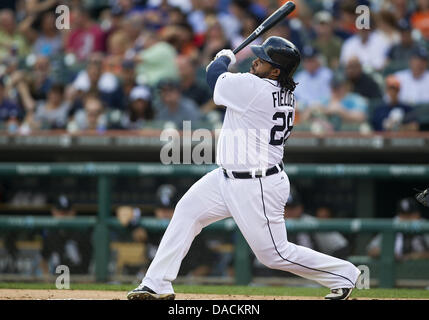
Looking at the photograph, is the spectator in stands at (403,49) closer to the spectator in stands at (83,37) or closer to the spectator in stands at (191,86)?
the spectator in stands at (191,86)

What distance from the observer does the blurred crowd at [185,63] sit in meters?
8.64

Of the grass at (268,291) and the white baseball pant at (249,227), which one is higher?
the white baseball pant at (249,227)

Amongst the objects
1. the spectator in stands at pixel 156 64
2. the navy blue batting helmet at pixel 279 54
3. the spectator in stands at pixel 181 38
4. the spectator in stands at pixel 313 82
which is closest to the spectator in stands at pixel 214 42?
the spectator in stands at pixel 181 38

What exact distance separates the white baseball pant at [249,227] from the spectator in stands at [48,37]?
6201 millimetres

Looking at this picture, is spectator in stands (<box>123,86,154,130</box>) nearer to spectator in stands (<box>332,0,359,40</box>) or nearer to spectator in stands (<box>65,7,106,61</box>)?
spectator in stands (<box>65,7,106,61</box>)

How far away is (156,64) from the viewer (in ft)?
31.6

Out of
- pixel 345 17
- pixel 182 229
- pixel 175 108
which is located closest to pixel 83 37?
pixel 175 108

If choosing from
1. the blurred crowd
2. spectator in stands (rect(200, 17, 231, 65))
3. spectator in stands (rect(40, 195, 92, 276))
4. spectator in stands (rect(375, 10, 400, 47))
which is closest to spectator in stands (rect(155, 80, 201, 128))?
the blurred crowd

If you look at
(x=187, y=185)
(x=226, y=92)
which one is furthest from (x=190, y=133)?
(x=226, y=92)

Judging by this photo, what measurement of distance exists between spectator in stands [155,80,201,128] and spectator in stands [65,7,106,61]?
7.12ft

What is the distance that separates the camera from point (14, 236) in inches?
321

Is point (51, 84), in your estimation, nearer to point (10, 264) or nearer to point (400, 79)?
point (10, 264)

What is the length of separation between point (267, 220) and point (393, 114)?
11.3ft

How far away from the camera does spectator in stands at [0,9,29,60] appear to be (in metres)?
11.0
